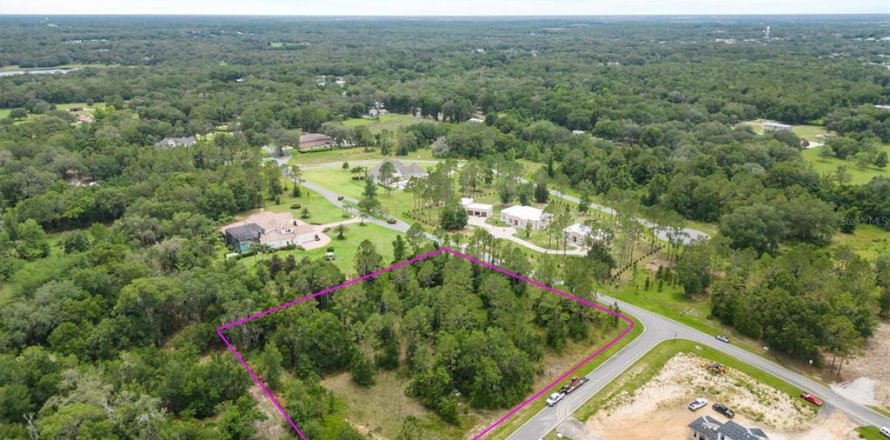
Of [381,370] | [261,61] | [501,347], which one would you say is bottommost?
[381,370]

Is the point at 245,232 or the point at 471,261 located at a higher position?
the point at 471,261

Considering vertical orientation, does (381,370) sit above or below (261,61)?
below

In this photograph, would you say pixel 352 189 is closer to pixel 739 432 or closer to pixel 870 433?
pixel 739 432

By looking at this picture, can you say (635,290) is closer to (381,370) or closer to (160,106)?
(381,370)

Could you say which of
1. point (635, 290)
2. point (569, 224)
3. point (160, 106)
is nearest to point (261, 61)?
point (160, 106)

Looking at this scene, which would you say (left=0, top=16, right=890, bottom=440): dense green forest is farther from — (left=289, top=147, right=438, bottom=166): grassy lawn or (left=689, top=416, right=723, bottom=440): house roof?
(left=689, top=416, right=723, bottom=440): house roof

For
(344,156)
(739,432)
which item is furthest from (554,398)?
(344,156)
